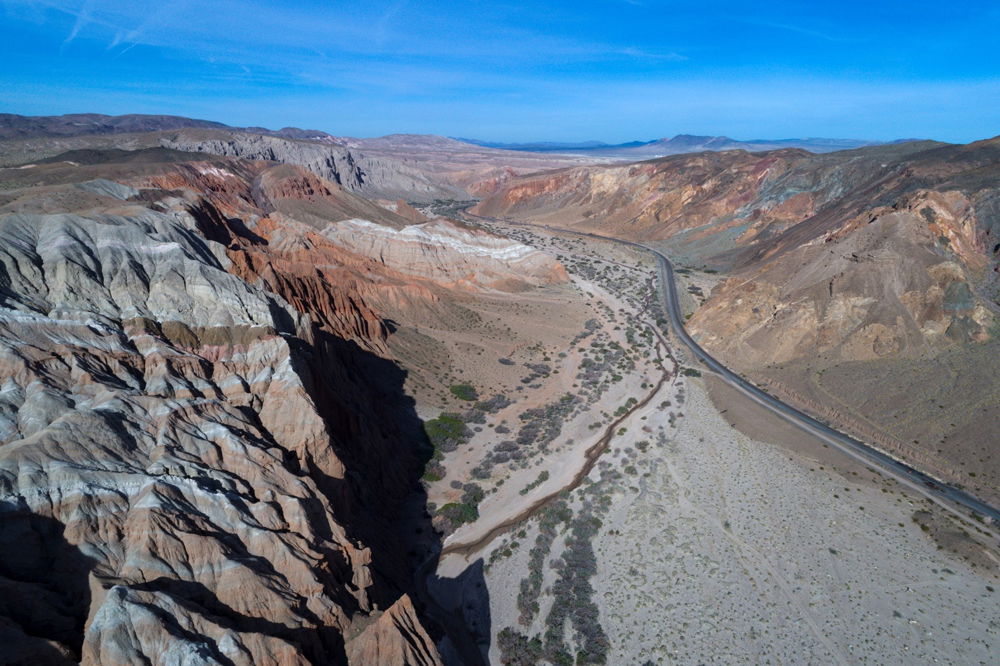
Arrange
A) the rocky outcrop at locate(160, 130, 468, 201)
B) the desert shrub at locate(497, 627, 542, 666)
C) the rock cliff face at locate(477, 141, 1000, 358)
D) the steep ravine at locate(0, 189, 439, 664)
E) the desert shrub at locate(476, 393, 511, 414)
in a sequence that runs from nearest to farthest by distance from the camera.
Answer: the steep ravine at locate(0, 189, 439, 664) → the desert shrub at locate(497, 627, 542, 666) → the desert shrub at locate(476, 393, 511, 414) → the rock cliff face at locate(477, 141, 1000, 358) → the rocky outcrop at locate(160, 130, 468, 201)

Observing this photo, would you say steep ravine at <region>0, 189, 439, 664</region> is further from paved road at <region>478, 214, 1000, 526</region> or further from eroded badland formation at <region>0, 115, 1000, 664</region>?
paved road at <region>478, 214, 1000, 526</region>

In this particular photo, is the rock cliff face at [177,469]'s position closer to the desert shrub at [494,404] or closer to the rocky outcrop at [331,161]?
the desert shrub at [494,404]

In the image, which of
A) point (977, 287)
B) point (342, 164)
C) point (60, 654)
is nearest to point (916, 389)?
point (977, 287)

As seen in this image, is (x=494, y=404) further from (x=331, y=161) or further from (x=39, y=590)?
(x=331, y=161)

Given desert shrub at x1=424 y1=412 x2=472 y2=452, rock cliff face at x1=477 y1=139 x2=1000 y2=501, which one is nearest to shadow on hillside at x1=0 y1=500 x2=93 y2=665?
desert shrub at x1=424 y1=412 x2=472 y2=452

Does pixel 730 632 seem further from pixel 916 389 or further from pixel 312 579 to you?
pixel 916 389
